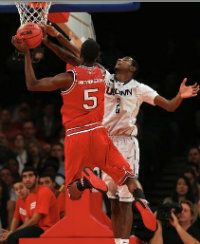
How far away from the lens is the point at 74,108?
10.3 m

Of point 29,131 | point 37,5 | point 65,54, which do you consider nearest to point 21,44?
point 37,5

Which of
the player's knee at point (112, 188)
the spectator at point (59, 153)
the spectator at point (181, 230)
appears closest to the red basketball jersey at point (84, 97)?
the player's knee at point (112, 188)

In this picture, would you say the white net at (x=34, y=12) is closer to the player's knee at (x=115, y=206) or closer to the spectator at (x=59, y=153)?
the player's knee at (x=115, y=206)

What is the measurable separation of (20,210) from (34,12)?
3.32 m

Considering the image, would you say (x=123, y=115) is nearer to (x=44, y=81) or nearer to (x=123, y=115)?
(x=123, y=115)

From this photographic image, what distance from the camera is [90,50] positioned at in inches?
400

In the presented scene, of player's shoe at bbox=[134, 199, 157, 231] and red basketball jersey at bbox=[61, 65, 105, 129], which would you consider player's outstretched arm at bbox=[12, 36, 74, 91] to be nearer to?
red basketball jersey at bbox=[61, 65, 105, 129]

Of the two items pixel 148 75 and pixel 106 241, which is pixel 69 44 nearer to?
pixel 106 241

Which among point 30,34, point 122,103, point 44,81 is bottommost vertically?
point 122,103

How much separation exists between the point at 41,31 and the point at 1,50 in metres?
10.5

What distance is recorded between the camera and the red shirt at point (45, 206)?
1216 cm

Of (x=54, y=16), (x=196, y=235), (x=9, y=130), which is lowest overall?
(x=196, y=235)

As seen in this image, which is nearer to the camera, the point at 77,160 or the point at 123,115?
the point at 77,160

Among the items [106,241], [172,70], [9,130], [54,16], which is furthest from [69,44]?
[172,70]
